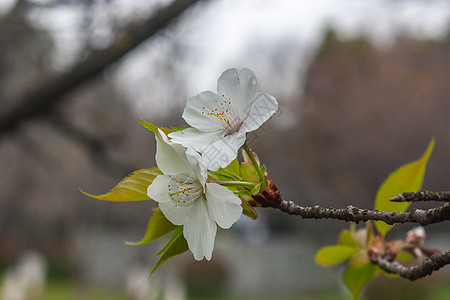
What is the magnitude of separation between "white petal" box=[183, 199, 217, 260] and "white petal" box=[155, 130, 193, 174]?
0.18 feet

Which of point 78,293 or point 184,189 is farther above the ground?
point 184,189

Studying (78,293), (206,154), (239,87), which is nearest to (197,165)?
(206,154)

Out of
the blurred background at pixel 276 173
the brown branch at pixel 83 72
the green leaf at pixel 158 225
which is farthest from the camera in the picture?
the blurred background at pixel 276 173

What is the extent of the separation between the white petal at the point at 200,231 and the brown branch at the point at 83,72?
189 centimetres

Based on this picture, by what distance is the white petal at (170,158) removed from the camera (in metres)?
0.61

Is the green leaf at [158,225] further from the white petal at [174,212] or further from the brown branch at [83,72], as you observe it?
the brown branch at [83,72]

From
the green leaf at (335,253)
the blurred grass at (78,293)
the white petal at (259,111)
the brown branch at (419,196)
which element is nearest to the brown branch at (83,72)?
the green leaf at (335,253)

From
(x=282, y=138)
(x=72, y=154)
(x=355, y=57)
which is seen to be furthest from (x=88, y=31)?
(x=355, y=57)

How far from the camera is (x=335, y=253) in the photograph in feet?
2.91

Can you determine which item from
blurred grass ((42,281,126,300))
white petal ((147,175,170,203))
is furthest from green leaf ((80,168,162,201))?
blurred grass ((42,281,126,300))

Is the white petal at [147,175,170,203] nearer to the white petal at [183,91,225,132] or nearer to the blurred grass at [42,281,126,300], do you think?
the white petal at [183,91,225,132]

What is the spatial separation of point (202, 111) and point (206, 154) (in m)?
0.11

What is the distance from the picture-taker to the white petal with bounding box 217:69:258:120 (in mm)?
613

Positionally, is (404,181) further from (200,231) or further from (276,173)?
(276,173)
